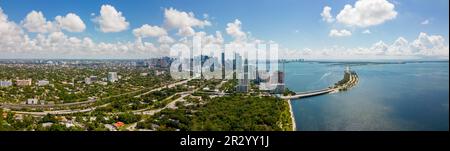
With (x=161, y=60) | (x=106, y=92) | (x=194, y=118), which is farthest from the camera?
(x=161, y=60)

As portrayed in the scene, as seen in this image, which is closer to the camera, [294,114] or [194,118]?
[194,118]

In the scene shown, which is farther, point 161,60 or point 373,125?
point 161,60

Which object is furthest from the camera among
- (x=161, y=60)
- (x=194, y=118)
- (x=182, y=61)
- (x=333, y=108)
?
(x=161, y=60)

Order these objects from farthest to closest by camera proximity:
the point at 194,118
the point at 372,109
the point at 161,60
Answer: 1. the point at 161,60
2. the point at 372,109
3. the point at 194,118

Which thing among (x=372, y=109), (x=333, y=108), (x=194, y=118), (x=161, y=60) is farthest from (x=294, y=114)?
(x=161, y=60)
